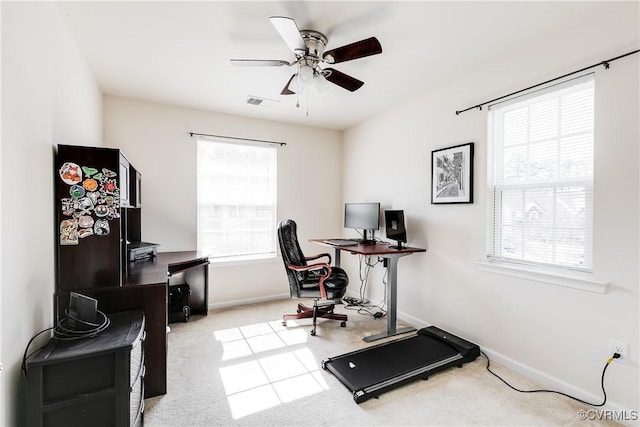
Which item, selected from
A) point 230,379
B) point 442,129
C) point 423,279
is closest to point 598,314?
point 423,279

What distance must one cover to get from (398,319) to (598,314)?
190 cm

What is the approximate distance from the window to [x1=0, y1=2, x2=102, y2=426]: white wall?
187 centimetres

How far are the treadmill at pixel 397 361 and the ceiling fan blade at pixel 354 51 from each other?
2.22 meters

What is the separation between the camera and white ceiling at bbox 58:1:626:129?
185 centimetres

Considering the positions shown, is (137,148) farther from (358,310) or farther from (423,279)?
(423,279)

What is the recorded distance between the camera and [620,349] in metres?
1.82

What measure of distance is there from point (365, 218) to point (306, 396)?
7.24 ft

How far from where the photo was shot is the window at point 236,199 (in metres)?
3.79

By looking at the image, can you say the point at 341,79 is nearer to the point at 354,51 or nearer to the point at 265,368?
the point at 354,51

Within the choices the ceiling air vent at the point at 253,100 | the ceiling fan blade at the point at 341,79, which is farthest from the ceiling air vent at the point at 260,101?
the ceiling fan blade at the point at 341,79

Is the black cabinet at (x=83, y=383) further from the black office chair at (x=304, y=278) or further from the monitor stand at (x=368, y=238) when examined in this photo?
the monitor stand at (x=368, y=238)

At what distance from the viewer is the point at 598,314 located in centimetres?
192

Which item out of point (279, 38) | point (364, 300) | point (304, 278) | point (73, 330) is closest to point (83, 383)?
point (73, 330)

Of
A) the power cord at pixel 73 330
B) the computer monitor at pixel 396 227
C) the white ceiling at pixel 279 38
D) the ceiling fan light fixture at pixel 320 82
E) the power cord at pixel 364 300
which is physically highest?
the white ceiling at pixel 279 38
